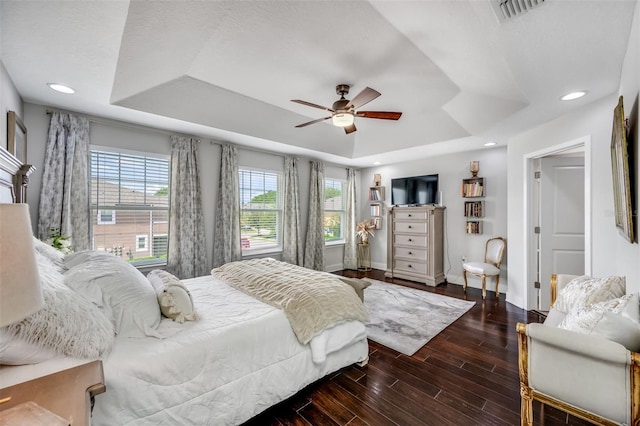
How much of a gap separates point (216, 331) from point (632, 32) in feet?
10.6

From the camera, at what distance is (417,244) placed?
521 cm

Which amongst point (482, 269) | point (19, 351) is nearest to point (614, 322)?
point (19, 351)

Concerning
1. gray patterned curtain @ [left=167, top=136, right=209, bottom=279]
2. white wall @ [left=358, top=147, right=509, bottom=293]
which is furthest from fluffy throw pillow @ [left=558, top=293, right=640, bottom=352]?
gray patterned curtain @ [left=167, top=136, right=209, bottom=279]

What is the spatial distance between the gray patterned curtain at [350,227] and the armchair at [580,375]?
4.79m

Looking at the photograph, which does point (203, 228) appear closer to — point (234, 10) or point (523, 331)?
point (234, 10)

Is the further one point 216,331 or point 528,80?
point 528,80

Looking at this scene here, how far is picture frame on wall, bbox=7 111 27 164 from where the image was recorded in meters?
2.23

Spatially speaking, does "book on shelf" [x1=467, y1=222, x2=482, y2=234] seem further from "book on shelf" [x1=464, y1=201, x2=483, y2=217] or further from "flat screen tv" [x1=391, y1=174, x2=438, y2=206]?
"flat screen tv" [x1=391, y1=174, x2=438, y2=206]

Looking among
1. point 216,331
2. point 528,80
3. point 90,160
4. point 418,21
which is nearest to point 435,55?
point 418,21

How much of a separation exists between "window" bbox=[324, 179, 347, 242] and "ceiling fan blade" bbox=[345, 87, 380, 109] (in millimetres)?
3570

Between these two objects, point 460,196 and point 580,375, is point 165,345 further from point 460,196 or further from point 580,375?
point 460,196

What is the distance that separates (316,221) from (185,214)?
2530 mm

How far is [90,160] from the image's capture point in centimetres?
321

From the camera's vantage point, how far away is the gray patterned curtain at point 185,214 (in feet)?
12.2
